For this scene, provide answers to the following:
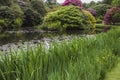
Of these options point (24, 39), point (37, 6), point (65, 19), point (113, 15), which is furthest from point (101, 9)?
point (24, 39)

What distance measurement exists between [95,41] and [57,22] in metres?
18.4

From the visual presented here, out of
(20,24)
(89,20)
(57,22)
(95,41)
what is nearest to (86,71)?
(95,41)

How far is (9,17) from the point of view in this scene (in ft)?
101

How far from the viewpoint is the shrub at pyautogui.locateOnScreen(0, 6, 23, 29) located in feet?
99.1

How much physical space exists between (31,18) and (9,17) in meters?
4.77

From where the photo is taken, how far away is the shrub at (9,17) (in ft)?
99.1

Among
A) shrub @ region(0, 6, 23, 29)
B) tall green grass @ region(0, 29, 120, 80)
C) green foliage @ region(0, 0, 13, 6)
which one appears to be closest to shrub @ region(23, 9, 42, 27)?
green foliage @ region(0, 0, 13, 6)

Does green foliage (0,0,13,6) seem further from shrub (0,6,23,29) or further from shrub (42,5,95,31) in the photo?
shrub (42,5,95,31)

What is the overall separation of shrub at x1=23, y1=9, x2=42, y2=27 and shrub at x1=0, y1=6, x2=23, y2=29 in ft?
8.42

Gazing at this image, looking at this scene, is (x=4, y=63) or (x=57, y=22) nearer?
(x=4, y=63)

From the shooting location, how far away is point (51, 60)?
191 inches

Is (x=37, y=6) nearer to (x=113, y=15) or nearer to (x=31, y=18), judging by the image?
(x=31, y=18)

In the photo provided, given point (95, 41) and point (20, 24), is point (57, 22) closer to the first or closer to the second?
point (20, 24)

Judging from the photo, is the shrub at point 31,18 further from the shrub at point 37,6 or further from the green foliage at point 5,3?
the shrub at point 37,6
